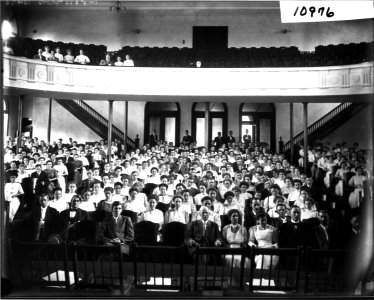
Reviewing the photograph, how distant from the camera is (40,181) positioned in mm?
4316

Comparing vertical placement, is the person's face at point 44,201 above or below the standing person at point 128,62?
below

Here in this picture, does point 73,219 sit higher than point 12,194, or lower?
lower

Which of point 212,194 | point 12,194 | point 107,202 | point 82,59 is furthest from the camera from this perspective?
point 82,59

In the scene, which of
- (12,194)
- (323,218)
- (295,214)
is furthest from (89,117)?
(323,218)

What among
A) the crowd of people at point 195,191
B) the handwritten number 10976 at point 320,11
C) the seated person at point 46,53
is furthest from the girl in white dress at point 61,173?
the handwritten number 10976 at point 320,11

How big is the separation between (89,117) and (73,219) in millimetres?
1873

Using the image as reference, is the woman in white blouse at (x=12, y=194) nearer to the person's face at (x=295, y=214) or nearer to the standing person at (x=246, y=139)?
the standing person at (x=246, y=139)

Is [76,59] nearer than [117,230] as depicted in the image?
No

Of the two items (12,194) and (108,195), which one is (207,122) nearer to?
(108,195)

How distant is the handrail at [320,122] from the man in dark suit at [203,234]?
1.24 meters

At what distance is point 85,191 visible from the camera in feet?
15.2

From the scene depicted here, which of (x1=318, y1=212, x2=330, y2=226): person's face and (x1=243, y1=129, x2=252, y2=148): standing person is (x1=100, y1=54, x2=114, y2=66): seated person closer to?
(x1=243, y1=129, x2=252, y2=148): standing person

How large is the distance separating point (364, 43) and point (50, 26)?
2869 mm

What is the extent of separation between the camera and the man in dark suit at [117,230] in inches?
152
